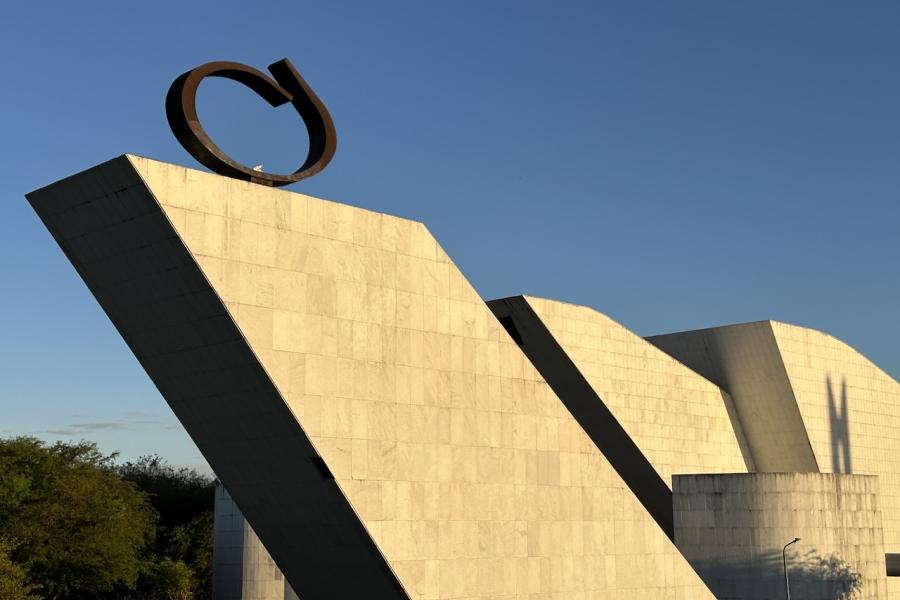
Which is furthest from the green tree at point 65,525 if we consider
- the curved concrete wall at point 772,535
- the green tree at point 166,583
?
the curved concrete wall at point 772,535

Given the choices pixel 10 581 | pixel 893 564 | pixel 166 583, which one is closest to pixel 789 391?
pixel 893 564

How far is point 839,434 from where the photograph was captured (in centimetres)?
5597

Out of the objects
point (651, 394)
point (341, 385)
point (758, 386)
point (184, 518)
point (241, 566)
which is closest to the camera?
point (341, 385)

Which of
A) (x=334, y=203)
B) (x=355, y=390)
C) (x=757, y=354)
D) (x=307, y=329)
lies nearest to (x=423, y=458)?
(x=355, y=390)

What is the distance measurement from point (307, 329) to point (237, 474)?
13.3 ft

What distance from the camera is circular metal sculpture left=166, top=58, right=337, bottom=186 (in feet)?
71.3

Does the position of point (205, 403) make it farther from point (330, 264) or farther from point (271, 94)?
point (271, 94)

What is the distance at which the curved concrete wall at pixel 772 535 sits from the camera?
42.4 m

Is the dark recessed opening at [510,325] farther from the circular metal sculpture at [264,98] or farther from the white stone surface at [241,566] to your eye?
the circular metal sculpture at [264,98]

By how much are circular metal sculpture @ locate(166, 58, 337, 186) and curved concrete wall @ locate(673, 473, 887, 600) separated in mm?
26179

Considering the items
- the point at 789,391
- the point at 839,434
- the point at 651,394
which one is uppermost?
the point at 789,391

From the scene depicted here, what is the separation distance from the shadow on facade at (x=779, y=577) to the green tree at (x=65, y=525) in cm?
3066

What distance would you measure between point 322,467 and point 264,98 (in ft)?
26.4

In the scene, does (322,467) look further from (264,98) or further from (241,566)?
(241,566)
